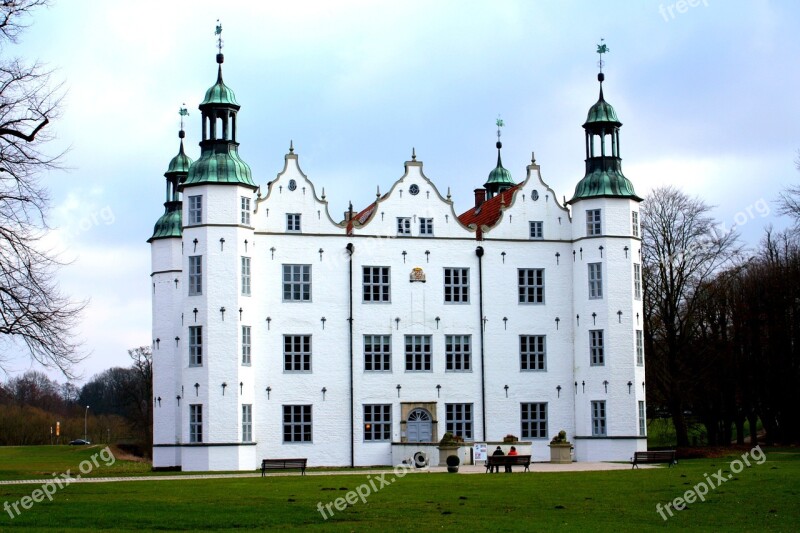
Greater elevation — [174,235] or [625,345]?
[174,235]

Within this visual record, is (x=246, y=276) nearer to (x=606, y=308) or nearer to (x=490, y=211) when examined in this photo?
(x=490, y=211)

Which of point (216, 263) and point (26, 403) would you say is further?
point (26, 403)

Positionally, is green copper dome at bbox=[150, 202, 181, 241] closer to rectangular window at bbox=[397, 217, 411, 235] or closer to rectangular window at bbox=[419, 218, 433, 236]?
rectangular window at bbox=[397, 217, 411, 235]

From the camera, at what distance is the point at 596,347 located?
5047 centimetres

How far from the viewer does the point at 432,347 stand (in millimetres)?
50156

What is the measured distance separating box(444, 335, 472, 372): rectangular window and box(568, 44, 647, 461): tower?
15.7 ft

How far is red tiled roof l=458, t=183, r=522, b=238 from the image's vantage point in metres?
52.3

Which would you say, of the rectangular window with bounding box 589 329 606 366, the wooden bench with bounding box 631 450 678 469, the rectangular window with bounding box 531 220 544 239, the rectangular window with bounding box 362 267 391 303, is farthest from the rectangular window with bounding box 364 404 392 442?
the wooden bench with bounding box 631 450 678 469

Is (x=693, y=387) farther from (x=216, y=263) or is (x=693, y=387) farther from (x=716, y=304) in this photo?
(x=216, y=263)

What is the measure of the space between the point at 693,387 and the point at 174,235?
2643 cm

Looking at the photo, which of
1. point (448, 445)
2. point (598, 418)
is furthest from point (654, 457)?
point (598, 418)

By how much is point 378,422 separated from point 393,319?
173 inches

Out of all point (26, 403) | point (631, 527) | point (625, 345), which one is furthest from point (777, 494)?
point (26, 403)

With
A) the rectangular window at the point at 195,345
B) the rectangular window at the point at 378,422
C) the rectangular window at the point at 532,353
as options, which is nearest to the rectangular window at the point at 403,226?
the rectangular window at the point at 532,353
